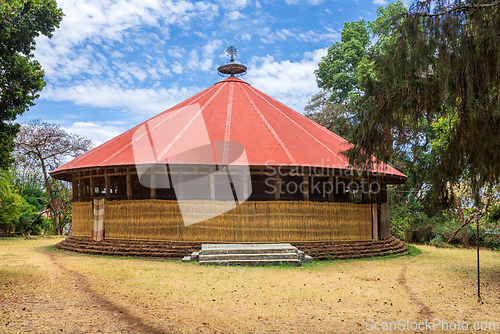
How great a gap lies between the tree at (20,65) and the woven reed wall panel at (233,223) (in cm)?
738

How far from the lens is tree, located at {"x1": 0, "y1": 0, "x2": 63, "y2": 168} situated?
604 inches

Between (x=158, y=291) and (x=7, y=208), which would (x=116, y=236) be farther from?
(x=7, y=208)

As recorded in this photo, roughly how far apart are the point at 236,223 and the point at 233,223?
87mm

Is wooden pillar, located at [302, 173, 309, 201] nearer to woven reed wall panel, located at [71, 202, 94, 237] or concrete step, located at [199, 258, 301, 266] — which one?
concrete step, located at [199, 258, 301, 266]

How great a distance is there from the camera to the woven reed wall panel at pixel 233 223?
37.5 feet

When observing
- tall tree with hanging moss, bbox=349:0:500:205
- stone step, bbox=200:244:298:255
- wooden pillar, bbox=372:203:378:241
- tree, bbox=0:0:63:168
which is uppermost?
tree, bbox=0:0:63:168

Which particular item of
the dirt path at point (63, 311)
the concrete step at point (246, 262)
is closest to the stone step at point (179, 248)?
the concrete step at point (246, 262)

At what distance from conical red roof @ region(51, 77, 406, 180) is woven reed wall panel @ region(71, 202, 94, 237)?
1303 mm

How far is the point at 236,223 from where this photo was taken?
11469 millimetres

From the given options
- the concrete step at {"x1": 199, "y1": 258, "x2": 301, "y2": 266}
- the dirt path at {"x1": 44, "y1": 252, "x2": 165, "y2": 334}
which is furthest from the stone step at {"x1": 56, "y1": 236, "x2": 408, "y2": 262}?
the dirt path at {"x1": 44, "y1": 252, "x2": 165, "y2": 334}

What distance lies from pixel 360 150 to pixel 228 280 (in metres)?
3.70

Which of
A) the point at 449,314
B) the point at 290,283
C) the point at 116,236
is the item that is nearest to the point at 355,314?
the point at 449,314

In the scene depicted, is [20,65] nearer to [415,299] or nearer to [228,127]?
[228,127]

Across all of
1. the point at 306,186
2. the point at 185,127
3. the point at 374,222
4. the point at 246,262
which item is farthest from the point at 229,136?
the point at 374,222
